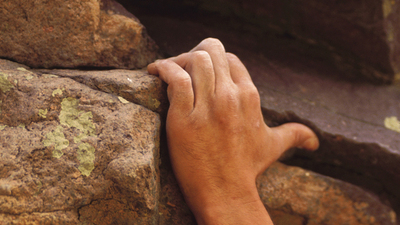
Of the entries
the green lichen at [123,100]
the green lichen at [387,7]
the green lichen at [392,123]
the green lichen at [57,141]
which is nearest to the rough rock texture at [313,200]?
the green lichen at [392,123]

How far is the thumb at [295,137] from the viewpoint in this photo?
3.63 ft

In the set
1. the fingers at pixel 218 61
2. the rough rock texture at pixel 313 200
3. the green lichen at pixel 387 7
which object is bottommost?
the rough rock texture at pixel 313 200

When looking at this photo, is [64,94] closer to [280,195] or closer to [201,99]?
[201,99]

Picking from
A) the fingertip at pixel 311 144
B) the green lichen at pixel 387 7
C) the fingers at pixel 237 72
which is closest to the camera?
the fingers at pixel 237 72

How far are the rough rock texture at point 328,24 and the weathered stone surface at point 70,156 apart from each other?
2.54ft

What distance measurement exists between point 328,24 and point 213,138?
3.22 ft

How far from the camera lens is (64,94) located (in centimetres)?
83

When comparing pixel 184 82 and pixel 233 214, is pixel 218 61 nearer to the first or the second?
pixel 184 82

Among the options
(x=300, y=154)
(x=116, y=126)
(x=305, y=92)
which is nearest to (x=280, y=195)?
(x=300, y=154)

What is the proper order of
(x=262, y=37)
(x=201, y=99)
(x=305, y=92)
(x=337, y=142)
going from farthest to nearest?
(x=262, y=37), (x=305, y=92), (x=337, y=142), (x=201, y=99)

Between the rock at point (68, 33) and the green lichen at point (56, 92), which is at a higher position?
the rock at point (68, 33)

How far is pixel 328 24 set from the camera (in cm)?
143

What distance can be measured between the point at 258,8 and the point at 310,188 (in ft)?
3.04

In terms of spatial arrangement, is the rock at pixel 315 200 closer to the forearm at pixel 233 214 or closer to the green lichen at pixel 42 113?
the forearm at pixel 233 214
